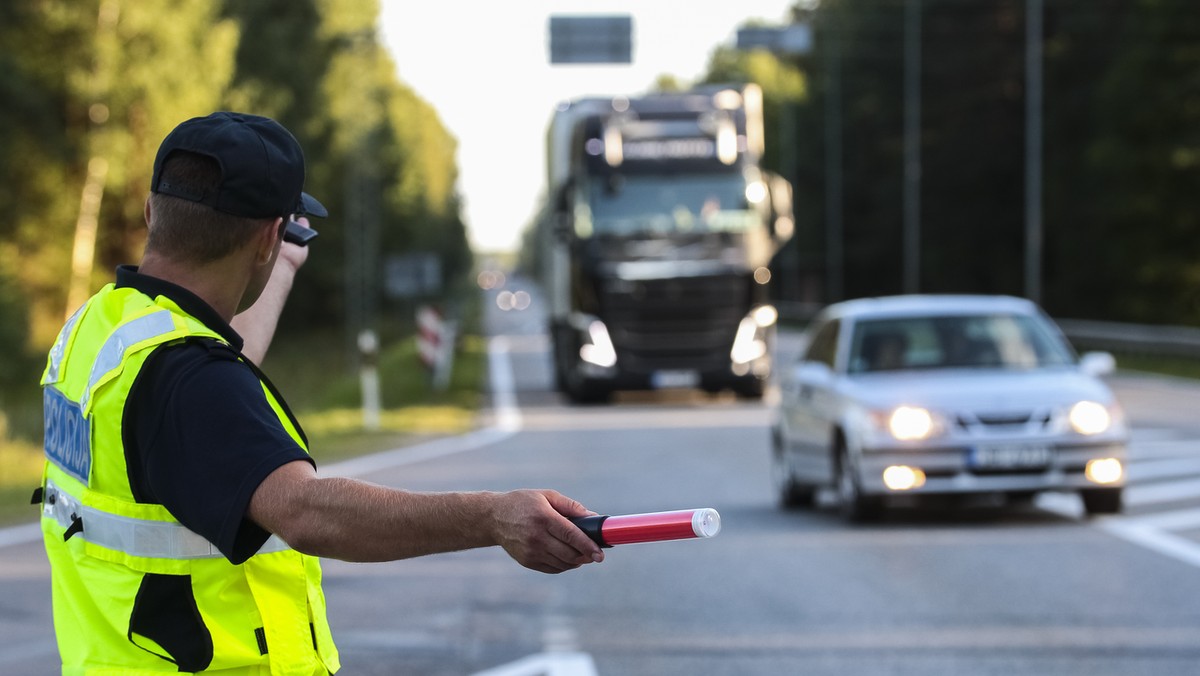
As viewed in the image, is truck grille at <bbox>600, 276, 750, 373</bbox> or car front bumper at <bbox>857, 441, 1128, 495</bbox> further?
truck grille at <bbox>600, 276, 750, 373</bbox>

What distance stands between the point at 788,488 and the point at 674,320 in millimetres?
12448

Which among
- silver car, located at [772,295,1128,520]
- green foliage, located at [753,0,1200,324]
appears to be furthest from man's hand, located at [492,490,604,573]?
green foliage, located at [753,0,1200,324]

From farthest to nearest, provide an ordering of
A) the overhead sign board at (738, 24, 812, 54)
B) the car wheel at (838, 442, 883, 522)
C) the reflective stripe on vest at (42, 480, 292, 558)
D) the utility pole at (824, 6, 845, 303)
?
1. the utility pole at (824, 6, 845, 303)
2. the overhead sign board at (738, 24, 812, 54)
3. the car wheel at (838, 442, 883, 522)
4. the reflective stripe on vest at (42, 480, 292, 558)

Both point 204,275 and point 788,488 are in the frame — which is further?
point 788,488

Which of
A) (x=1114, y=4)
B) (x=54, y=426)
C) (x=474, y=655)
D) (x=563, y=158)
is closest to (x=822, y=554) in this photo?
(x=474, y=655)

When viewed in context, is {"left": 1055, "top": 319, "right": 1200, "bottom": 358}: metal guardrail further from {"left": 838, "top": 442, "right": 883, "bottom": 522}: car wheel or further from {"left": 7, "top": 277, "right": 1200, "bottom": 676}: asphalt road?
{"left": 838, "top": 442, "right": 883, "bottom": 522}: car wheel

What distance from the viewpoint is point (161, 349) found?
2803 millimetres

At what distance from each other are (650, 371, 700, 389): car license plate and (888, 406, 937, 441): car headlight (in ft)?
48.5

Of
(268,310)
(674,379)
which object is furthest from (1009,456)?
(674,379)

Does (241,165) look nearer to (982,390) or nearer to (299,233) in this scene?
(299,233)

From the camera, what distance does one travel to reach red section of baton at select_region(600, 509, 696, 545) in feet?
8.79

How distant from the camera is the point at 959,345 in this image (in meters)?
14.2

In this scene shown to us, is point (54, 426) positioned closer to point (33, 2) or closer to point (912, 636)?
point (912, 636)

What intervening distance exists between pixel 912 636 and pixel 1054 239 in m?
56.6
